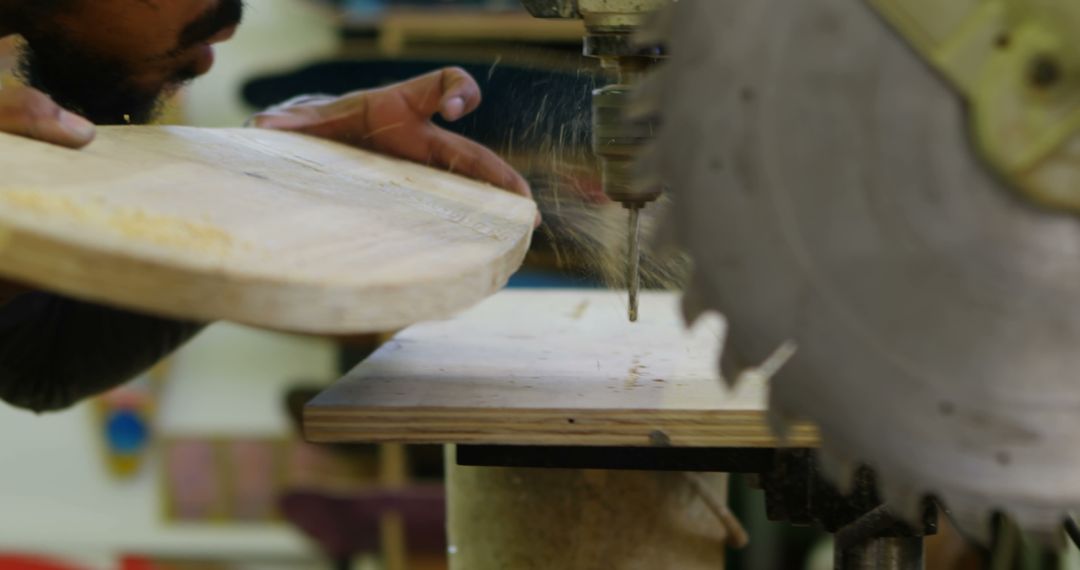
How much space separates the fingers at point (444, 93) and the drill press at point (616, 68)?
342 mm

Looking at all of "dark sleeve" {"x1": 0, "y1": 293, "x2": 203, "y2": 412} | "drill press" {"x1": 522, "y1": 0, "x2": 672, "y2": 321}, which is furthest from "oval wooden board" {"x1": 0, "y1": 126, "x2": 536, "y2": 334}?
"dark sleeve" {"x1": 0, "y1": 293, "x2": 203, "y2": 412}

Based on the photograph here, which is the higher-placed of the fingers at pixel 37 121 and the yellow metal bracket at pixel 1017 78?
the yellow metal bracket at pixel 1017 78

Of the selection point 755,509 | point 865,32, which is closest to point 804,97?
point 865,32

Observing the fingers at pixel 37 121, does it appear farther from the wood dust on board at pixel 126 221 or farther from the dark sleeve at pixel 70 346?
the dark sleeve at pixel 70 346

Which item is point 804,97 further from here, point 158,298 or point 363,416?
point 363,416

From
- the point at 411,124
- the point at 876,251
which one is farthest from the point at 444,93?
the point at 876,251

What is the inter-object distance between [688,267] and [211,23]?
0.80m

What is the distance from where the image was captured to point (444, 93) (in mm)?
1591

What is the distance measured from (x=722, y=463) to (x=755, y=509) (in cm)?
181

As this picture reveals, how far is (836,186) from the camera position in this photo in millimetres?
714

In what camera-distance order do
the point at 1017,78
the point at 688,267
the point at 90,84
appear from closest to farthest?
the point at 1017,78
the point at 688,267
the point at 90,84

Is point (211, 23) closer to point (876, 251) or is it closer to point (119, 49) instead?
point (119, 49)

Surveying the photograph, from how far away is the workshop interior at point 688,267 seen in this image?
0.70 m

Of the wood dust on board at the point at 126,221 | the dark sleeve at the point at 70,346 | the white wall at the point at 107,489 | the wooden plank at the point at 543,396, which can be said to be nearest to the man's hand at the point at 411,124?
the wooden plank at the point at 543,396
